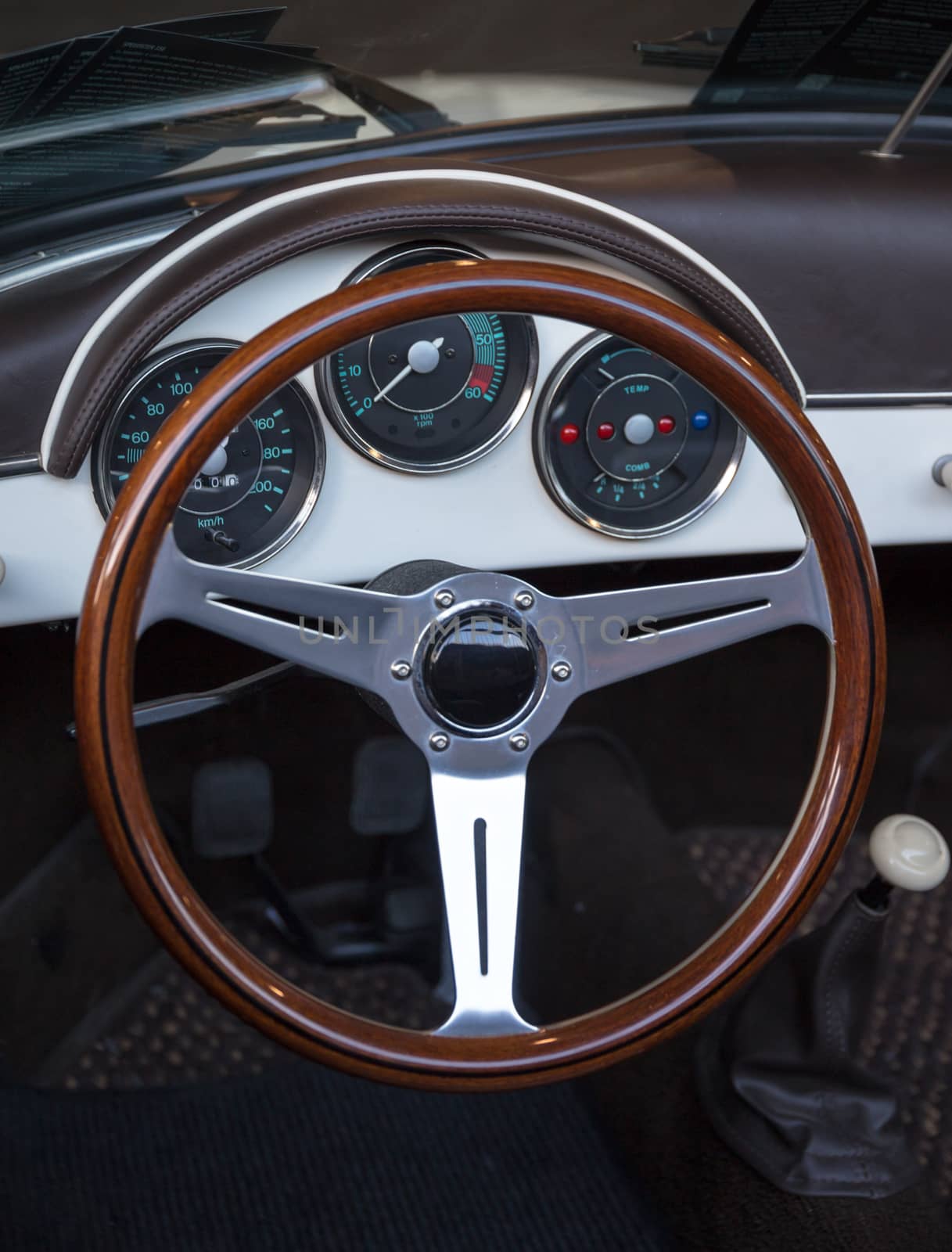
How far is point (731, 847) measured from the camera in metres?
1.92

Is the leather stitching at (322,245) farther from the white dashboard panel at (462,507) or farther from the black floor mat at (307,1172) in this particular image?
the black floor mat at (307,1172)

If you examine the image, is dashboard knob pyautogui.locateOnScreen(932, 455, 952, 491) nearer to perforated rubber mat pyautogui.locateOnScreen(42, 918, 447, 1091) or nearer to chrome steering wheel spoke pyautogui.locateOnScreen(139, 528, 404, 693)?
chrome steering wheel spoke pyautogui.locateOnScreen(139, 528, 404, 693)

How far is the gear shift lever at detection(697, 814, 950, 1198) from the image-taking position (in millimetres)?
1373

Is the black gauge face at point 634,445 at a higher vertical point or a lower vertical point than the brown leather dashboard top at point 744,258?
lower

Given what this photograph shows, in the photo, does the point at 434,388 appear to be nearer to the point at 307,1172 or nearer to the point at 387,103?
the point at 387,103

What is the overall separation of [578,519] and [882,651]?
47 cm

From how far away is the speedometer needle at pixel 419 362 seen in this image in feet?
4.24

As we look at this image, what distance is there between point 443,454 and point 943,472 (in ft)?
2.11

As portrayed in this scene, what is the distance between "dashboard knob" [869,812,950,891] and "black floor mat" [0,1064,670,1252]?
45 centimetres

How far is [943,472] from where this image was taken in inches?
57.5

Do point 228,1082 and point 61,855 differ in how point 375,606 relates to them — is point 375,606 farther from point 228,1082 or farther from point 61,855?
point 61,855

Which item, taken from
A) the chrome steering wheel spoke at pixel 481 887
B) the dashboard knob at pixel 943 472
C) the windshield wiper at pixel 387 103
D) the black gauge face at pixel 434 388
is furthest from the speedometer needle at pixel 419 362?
the dashboard knob at pixel 943 472

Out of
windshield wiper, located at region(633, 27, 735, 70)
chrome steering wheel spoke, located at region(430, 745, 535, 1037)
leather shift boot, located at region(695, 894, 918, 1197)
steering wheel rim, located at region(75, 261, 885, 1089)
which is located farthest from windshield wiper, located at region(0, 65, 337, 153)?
leather shift boot, located at region(695, 894, 918, 1197)

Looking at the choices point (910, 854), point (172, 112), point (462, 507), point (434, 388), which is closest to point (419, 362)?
point (434, 388)
